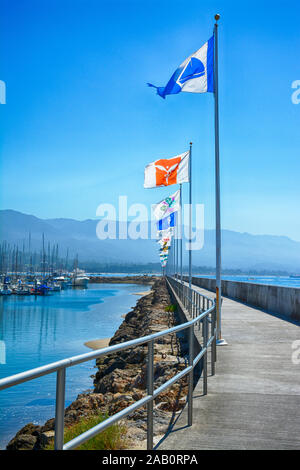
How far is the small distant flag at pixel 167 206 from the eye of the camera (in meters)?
26.8

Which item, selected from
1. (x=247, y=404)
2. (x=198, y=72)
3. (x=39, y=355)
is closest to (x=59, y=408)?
(x=247, y=404)

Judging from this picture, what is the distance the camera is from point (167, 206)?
27547 millimetres

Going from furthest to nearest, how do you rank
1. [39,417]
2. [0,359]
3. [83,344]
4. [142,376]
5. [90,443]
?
[83,344], [0,359], [39,417], [142,376], [90,443]

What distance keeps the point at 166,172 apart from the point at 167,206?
26.9ft

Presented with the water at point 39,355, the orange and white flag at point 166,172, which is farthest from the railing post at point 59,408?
the orange and white flag at point 166,172

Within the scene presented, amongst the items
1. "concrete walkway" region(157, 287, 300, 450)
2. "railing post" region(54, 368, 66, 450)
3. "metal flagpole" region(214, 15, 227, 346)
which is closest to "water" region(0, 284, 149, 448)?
"metal flagpole" region(214, 15, 227, 346)

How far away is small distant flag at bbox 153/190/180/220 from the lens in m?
26.8

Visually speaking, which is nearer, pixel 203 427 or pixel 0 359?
pixel 203 427

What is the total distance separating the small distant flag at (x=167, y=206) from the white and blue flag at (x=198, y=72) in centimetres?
1418

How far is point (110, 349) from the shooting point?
10.8 ft

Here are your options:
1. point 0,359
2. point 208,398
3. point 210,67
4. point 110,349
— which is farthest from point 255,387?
point 0,359

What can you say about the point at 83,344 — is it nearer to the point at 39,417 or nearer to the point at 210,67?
the point at 39,417

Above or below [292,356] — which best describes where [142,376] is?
below
